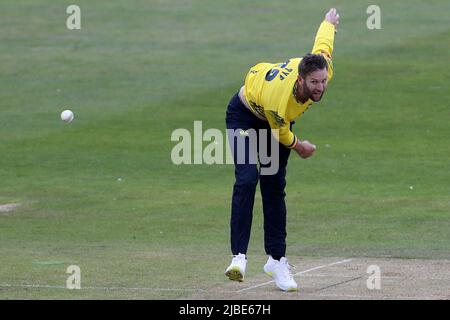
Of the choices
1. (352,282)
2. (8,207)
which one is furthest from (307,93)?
(8,207)

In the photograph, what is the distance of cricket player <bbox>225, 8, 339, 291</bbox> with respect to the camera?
9.88 metres

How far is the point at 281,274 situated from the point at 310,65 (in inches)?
77.8

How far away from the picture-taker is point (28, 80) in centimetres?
2756

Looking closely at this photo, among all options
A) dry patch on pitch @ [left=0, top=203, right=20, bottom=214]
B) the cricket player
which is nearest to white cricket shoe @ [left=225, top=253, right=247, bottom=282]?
the cricket player

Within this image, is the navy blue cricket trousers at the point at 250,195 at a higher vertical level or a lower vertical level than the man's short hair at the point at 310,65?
lower

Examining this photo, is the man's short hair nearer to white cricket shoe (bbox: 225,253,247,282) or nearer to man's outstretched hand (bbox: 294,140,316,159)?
man's outstretched hand (bbox: 294,140,316,159)

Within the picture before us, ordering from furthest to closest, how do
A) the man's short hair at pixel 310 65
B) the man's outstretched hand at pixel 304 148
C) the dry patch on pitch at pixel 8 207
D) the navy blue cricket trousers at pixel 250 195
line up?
the dry patch on pitch at pixel 8 207
the navy blue cricket trousers at pixel 250 195
the man's outstretched hand at pixel 304 148
the man's short hair at pixel 310 65

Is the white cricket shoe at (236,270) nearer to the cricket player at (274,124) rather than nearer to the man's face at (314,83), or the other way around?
the cricket player at (274,124)

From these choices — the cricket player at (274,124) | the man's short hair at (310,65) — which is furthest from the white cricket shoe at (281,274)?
the man's short hair at (310,65)

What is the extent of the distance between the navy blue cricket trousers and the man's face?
75 cm

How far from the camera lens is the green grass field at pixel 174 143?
13.0 metres

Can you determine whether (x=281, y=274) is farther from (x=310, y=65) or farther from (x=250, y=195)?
(x=310, y=65)

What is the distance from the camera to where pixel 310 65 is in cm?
973
